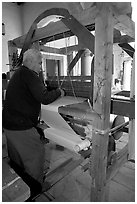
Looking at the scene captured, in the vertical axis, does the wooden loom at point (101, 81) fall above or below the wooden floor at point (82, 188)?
above

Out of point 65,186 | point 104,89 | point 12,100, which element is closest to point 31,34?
point 12,100

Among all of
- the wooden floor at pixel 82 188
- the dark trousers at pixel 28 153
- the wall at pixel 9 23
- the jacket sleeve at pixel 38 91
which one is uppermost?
the wall at pixel 9 23

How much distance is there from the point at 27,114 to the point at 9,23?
12.5 ft

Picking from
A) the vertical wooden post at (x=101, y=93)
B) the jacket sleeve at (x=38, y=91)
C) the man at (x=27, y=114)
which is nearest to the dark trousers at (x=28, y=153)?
the man at (x=27, y=114)

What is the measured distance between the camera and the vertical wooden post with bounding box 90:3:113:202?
2.92ft

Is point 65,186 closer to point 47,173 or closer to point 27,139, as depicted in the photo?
point 47,173

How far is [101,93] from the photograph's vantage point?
0.95 m

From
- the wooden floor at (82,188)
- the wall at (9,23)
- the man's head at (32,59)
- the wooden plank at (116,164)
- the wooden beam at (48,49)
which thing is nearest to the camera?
the wooden plank at (116,164)

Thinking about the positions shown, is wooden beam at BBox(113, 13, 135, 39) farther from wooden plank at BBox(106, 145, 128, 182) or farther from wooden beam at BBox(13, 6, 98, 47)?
wooden plank at BBox(106, 145, 128, 182)

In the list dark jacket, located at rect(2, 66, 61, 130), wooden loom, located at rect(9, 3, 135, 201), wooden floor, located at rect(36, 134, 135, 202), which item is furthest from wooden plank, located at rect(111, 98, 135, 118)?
wooden floor, located at rect(36, 134, 135, 202)

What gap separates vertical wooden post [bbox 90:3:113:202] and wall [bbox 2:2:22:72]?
3.70 m

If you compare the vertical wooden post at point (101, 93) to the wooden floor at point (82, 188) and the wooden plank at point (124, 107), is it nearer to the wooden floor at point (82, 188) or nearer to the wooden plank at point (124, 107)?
the wooden plank at point (124, 107)

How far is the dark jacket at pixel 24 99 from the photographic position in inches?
52.6

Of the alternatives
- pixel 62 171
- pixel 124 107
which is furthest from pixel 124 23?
pixel 62 171
